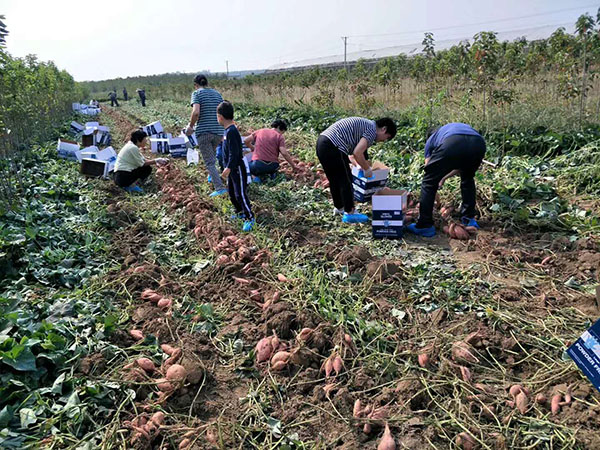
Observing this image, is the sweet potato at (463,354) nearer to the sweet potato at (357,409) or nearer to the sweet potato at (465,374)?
the sweet potato at (465,374)

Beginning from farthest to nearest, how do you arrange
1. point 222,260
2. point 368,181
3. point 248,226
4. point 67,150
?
point 67,150 < point 368,181 < point 248,226 < point 222,260

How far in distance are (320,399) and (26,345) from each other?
1.85m

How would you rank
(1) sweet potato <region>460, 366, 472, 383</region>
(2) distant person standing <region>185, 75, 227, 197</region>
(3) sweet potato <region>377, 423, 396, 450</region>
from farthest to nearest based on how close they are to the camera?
(2) distant person standing <region>185, 75, 227, 197</region> → (1) sweet potato <region>460, 366, 472, 383</region> → (3) sweet potato <region>377, 423, 396, 450</region>

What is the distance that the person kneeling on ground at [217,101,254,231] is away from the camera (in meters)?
4.53

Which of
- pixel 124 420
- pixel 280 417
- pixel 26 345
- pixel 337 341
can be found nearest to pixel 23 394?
pixel 26 345

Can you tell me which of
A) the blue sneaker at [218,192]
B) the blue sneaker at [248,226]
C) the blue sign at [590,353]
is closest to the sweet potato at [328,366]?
the blue sign at [590,353]

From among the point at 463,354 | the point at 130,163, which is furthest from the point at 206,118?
the point at 463,354

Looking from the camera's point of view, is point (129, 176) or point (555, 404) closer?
point (555, 404)

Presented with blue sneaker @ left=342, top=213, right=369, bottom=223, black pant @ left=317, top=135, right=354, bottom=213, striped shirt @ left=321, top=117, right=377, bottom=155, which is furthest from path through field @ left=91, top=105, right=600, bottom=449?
striped shirt @ left=321, top=117, right=377, bottom=155

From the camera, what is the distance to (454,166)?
411 centimetres

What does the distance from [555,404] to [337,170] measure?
10.5 ft

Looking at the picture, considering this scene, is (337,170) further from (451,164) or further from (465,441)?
(465,441)

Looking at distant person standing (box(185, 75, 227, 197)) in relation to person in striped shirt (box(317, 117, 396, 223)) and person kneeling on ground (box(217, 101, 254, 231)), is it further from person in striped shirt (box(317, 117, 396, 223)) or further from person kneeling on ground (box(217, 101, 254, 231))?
person in striped shirt (box(317, 117, 396, 223))

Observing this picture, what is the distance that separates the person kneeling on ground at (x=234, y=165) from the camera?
14.9 ft
